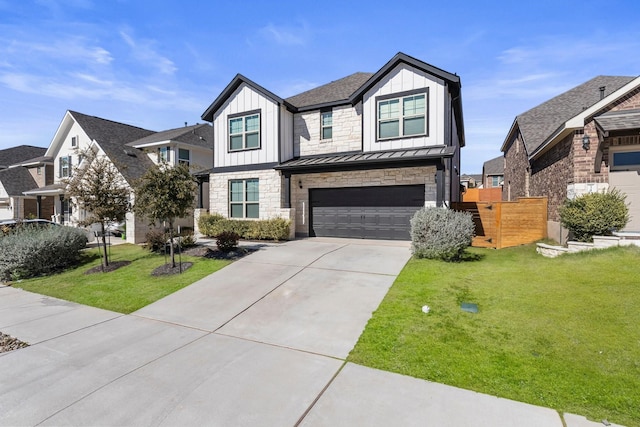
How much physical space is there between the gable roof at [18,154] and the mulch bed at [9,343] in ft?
116

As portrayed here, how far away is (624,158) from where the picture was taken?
9477mm

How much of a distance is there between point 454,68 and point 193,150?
16.9m

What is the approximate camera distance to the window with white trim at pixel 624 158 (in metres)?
9.32

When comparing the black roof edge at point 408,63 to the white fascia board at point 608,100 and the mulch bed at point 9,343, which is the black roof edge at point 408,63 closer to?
the white fascia board at point 608,100

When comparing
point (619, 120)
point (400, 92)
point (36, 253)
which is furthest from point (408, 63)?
point (36, 253)

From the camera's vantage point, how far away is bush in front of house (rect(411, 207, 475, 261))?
8.66 metres

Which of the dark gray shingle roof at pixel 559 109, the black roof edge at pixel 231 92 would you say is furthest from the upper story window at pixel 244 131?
the dark gray shingle roof at pixel 559 109

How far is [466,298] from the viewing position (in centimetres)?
597

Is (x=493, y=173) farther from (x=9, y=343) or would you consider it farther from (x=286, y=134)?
(x=9, y=343)

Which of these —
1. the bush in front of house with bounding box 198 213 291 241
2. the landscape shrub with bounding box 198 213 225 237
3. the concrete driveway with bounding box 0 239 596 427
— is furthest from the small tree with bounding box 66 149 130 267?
the landscape shrub with bounding box 198 213 225 237

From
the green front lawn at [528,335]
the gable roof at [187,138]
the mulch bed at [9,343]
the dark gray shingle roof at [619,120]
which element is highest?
the gable roof at [187,138]

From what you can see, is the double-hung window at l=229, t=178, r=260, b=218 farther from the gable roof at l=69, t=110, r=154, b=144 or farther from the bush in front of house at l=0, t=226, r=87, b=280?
the gable roof at l=69, t=110, r=154, b=144

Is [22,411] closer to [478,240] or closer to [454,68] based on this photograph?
[478,240]

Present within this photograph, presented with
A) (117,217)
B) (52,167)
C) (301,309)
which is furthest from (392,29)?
(52,167)
